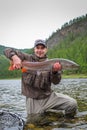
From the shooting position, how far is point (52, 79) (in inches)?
411

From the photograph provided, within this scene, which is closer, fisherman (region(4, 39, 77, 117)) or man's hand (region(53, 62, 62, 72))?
man's hand (region(53, 62, 62, 72))

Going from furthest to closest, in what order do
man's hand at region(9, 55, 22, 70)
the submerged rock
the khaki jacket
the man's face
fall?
the man's face < the khaki jacket < man's hand at region(9, 55, 22, 70) < the submerged rock

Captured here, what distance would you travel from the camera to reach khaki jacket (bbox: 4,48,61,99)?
10328 mm

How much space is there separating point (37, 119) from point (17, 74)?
16897 centimetres

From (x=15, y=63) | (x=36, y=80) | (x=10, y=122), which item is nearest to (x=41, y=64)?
(x=15, y=63)

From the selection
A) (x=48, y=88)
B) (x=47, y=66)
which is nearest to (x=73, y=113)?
(x=48, y=88)

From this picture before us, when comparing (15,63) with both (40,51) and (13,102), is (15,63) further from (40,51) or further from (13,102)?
(13,102)

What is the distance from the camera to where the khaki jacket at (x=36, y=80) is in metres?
10.3

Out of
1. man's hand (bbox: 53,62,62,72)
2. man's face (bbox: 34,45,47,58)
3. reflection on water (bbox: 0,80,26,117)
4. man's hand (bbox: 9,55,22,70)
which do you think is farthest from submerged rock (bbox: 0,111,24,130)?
reflection on water (bbox: 0,80,26,117)

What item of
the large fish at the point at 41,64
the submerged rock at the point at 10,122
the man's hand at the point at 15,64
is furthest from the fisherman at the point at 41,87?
the submerged rock at the point at 10,122

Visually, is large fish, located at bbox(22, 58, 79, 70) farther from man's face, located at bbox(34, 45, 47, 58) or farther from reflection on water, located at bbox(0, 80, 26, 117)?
reflection on water, located at bbox(0, 80, 26, 117)

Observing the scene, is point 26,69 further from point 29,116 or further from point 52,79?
point 29,116

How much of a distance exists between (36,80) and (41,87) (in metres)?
0.31

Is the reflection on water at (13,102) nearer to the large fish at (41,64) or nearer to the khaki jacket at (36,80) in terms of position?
the khaki jacket at (36,80)
